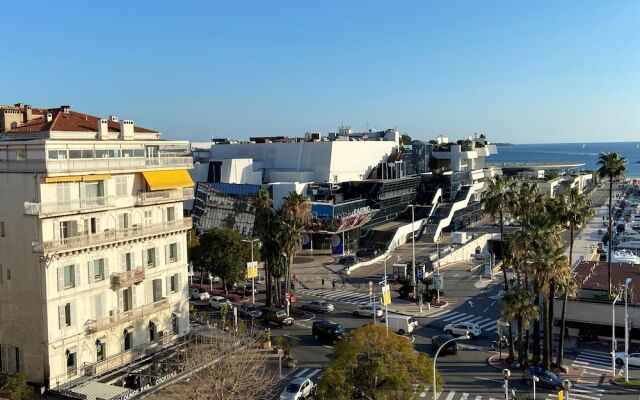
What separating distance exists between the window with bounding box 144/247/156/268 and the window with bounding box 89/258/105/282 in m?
4.60

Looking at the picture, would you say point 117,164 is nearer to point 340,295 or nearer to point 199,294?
point 199,294

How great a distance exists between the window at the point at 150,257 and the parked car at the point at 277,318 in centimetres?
1489

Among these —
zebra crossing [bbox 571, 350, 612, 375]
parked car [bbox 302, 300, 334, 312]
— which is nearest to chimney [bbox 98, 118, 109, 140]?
parked car [bbox 302, 300, 334, 312]

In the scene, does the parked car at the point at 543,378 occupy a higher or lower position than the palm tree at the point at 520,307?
lower

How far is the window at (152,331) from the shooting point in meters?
50.0

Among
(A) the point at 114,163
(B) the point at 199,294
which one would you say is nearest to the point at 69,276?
(A) the point at 114,163

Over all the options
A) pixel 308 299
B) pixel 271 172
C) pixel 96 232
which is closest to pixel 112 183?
pixel 96 232

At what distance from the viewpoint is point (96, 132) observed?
47812 mm

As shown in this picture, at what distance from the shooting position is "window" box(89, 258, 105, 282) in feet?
146

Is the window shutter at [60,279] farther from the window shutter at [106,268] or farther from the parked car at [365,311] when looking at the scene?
the parked car at [365,311]

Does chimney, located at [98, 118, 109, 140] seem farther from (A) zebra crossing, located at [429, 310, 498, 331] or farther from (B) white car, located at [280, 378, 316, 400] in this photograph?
(A) zebra crossing, located at [429, 310, 498, 331]

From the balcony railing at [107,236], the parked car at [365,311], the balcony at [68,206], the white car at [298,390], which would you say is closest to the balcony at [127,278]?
the balcony railing at [107,236]

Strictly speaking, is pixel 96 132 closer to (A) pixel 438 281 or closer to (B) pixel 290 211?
(B) pixel 290 211

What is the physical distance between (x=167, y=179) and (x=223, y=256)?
22.1 metres
